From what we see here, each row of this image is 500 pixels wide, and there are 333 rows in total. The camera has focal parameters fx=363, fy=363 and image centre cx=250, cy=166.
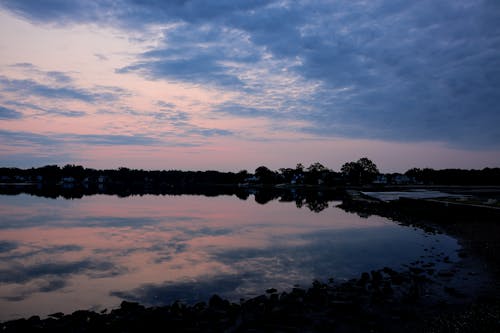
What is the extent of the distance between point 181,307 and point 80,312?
352 centimetres

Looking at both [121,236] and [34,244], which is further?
[121,236]

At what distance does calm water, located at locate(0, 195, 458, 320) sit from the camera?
631 inches

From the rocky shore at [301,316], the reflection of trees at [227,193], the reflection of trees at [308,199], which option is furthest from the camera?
the reflection of trees at [227,193]

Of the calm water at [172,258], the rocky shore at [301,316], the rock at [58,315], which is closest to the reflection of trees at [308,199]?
the calm water at [172,258]

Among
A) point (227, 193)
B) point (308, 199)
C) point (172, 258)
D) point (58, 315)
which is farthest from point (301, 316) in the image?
point (227, 193)

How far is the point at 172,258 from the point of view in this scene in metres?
22.8

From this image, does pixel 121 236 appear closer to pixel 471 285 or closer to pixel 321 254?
pixel 321 254

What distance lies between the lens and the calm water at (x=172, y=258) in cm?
1603

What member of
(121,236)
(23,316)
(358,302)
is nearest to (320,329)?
(358,302)

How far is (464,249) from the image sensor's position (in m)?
25.0

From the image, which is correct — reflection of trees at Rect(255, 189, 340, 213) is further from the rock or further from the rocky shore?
the rock

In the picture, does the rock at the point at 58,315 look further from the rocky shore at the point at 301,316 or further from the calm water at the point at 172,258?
the calm water at the point at 172,258

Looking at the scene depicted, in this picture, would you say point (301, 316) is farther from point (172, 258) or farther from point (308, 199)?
point (308, 199)

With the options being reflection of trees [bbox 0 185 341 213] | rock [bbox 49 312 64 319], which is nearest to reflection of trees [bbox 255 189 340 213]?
reflection of trees [bbox 0 185 341 213]
